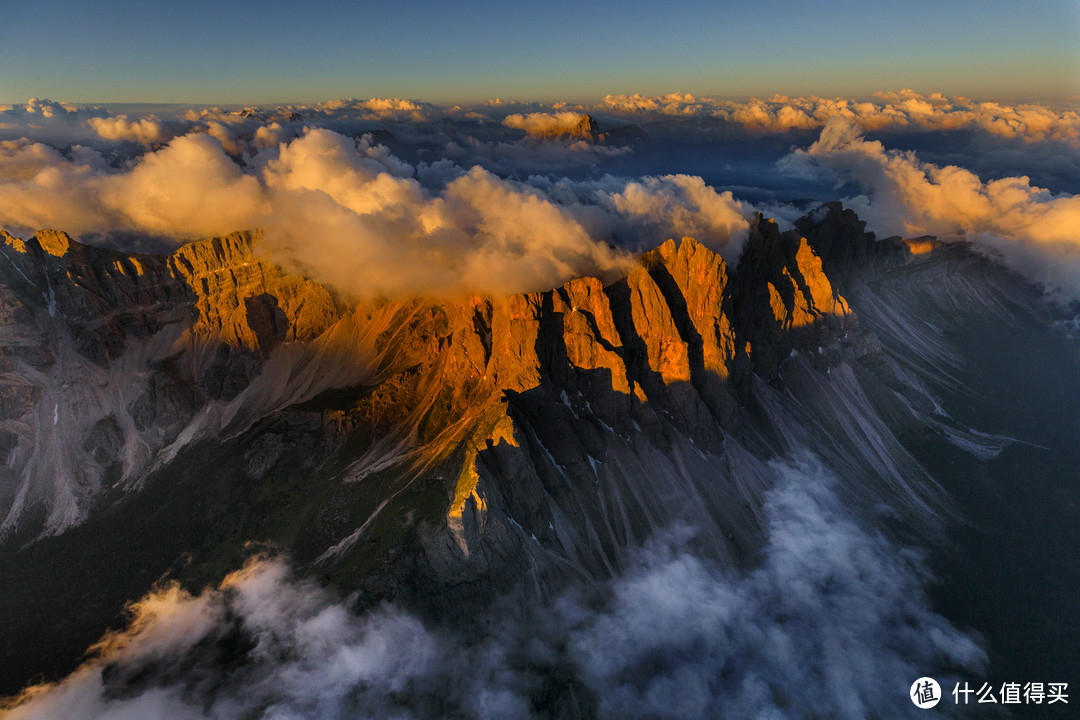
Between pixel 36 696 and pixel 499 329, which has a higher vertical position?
pixel 499 329

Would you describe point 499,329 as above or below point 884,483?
above

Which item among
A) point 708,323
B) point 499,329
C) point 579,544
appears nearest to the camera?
point 579,544

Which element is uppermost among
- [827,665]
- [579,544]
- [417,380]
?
[417,380]

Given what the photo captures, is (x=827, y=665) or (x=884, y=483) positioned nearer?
(x=827, y=665)

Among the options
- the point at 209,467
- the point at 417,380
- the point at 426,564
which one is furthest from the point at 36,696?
the point at 417,380

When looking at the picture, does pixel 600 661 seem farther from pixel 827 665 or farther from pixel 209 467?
pixel 209 467

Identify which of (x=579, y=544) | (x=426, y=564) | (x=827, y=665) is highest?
(x=426, y=564)

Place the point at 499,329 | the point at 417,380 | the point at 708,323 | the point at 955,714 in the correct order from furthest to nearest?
the point at 417,380 → the point at 708,323 → the point at 499,329 → the point at 955,714

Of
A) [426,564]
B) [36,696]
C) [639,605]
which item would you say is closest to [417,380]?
[426,564]

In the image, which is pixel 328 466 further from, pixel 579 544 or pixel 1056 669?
pixel 1056 669
